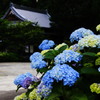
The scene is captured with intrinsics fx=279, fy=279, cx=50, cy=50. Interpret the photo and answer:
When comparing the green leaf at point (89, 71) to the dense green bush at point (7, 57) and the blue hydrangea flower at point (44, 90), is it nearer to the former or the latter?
the blue hydrangea flower at point (44, 90)

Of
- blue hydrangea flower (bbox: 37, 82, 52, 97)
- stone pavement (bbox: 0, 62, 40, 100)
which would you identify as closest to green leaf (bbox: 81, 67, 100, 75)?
blue hydrangea flower (bbox: 37, 82, 52, 97)

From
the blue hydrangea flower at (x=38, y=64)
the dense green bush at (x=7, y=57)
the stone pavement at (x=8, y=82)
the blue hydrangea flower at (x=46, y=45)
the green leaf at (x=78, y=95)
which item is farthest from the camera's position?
the dense green bush at (x=7, y=57)

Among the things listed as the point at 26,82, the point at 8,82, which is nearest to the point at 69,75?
the point at 26,82

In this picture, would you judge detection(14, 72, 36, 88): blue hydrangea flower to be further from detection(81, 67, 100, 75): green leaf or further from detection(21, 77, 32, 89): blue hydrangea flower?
detection(81, 67, 100, 75): green leaf

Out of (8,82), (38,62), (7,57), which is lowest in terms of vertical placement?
(8,82)

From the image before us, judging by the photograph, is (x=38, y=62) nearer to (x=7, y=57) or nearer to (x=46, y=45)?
(x=46, y=45)

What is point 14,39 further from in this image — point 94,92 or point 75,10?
point 94,92

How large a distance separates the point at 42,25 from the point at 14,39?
4.30m

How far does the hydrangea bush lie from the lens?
6.86 ft

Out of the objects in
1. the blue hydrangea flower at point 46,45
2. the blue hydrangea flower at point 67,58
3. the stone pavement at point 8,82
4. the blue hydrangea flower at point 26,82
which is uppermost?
the blue hydrangea flower at point 46,45

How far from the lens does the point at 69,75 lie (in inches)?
81.3

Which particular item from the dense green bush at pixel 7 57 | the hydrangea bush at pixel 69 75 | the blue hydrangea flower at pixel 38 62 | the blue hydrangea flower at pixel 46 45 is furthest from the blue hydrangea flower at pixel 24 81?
the dense green bush at pixel 7 57

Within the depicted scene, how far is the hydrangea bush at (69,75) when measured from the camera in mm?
2092

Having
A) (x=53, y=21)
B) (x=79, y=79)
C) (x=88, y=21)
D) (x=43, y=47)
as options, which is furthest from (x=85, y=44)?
(x=53, y=21)
